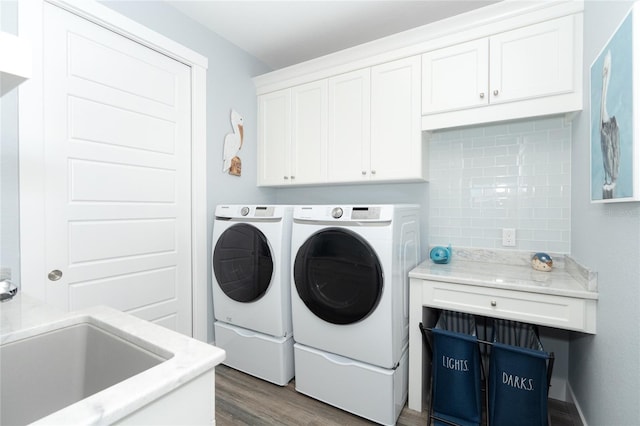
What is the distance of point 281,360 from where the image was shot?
2.05 meters

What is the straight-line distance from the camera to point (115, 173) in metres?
1.88

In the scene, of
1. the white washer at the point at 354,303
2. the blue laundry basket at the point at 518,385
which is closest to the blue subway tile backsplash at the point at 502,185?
the white washer at the point at 354,303

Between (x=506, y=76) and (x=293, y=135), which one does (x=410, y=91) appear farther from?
(x=293, y=135)

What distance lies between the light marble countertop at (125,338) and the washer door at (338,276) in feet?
3.61

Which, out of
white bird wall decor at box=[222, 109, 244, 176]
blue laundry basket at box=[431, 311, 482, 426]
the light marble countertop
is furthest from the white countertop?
white bird wall decor at box=[222, 109, 244, 176]

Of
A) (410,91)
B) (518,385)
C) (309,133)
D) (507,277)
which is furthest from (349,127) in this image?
(518,385)

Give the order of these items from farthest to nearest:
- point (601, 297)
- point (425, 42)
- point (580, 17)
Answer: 1. point (425, 42)
2. point (580, 17)
3. point (601, 297)

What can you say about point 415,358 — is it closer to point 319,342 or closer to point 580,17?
point 319,342

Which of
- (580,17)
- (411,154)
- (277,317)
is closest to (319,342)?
(277,317)

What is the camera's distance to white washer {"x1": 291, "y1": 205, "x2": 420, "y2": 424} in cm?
169

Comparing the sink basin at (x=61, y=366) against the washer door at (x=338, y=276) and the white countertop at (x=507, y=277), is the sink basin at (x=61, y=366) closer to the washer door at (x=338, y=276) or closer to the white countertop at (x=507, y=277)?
the washer door at (x=338, y=276)

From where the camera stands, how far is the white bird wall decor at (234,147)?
2.56m

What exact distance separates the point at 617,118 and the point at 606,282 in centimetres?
69

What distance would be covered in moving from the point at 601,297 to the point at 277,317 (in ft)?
5.60
